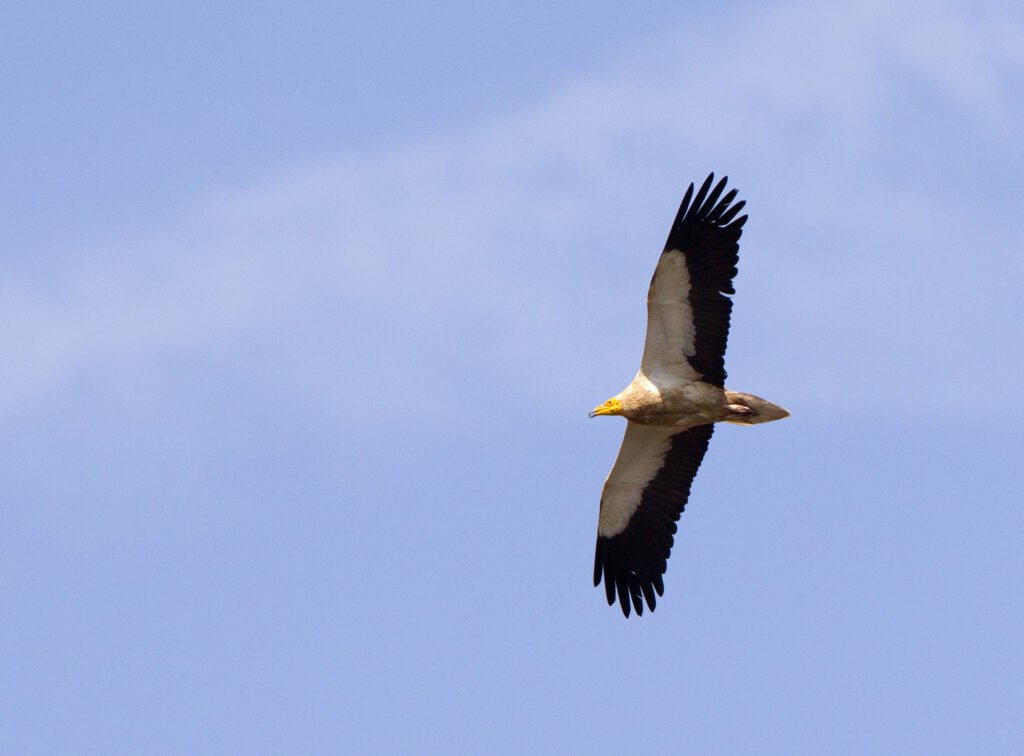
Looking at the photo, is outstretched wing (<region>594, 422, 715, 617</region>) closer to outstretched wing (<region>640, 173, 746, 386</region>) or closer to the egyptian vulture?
the egyptian vulture

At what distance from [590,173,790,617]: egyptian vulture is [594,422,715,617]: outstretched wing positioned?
0.01 m

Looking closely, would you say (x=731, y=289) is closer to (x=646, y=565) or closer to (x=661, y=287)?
(x=661, y=287)

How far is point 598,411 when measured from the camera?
2177cm

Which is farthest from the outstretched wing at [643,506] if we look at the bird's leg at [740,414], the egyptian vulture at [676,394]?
the bird's leg at [740,414]

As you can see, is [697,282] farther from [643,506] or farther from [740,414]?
[643,506]

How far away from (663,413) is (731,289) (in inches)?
69.7

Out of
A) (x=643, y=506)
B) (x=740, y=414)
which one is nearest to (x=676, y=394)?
(x=740, y=414)

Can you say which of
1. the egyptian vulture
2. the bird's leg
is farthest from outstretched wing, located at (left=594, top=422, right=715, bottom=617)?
the bird's leg

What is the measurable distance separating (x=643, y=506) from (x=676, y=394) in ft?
7.01

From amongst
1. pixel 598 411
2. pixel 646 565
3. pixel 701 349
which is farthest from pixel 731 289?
pixel 646 565

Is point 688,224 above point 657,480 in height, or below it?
above

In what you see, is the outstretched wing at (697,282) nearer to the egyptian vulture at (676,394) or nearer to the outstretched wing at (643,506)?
the egyptian vulture at (676,394)

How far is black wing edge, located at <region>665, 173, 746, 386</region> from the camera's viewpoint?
20891 millimetres

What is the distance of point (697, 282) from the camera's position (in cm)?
2089
